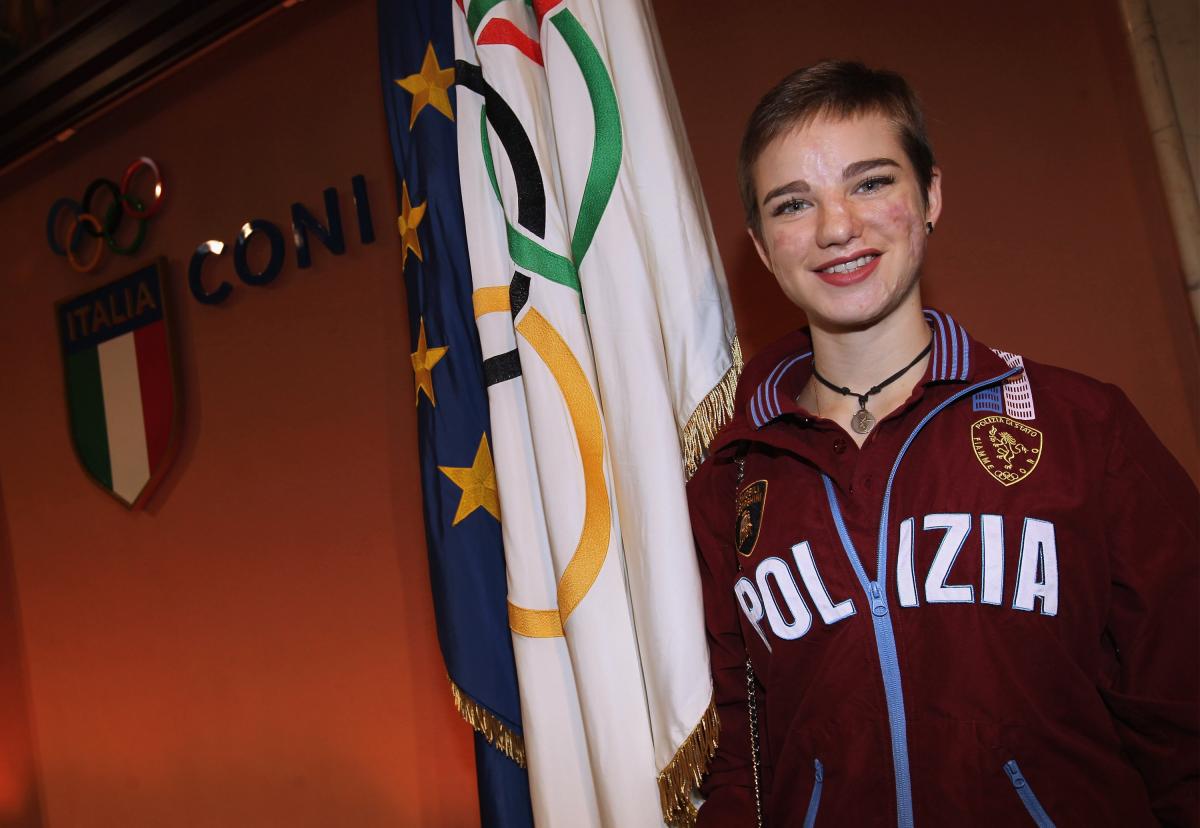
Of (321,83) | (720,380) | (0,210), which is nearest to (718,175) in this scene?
(720,380)

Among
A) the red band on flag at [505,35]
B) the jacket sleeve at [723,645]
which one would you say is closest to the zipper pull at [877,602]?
the jacket sleeve at [723,645]

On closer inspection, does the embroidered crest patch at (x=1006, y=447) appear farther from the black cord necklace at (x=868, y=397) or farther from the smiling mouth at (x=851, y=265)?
the smiling mouth at (x=851, y=265)

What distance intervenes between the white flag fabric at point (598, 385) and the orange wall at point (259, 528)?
82 centimetres

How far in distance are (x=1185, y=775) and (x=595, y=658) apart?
2.46 ft

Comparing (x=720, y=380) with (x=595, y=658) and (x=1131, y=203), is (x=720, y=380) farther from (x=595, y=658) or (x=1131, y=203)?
(x=1131, y=203)

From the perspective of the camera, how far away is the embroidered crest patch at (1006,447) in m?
1.06

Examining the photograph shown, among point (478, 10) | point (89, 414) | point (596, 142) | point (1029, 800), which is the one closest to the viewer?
point (1029, 800)

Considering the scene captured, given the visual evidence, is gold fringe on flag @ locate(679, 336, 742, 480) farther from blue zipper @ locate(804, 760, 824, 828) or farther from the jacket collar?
blue zipper @ locate(804, 760, 824, 828)

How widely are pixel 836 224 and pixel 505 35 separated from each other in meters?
0.73

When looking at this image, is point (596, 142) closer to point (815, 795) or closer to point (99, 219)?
point (815, 795)

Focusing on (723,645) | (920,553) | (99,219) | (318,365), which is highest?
(99,219)

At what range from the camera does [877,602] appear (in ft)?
3.53

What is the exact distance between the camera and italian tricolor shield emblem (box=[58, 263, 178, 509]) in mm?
2625

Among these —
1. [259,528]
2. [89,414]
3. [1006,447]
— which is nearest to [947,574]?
[1006,447]
